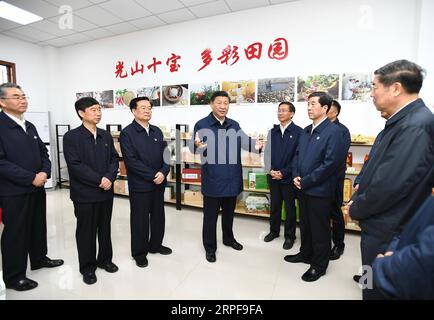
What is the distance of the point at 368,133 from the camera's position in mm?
3340

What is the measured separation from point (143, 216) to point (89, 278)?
2.20 feet

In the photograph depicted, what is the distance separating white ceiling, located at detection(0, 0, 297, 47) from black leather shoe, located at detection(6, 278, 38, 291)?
12.1ft

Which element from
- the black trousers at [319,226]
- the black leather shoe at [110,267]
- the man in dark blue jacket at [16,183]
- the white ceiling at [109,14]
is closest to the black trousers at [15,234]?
the man in dark blue jacket at [16,183]

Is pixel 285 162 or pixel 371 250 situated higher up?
pixel 285 162

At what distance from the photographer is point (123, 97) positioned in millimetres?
5008

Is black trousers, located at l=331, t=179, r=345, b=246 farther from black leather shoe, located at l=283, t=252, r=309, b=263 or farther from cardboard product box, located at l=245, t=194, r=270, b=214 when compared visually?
cardboard product box, located at l=245, t=194, r=270, b=214

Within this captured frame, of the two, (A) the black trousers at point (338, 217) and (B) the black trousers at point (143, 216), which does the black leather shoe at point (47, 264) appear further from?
(A) the black trousers at point (338, 217)

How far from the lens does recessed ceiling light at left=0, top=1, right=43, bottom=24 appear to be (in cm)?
384

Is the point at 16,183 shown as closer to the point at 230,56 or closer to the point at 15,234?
the point at 15,234

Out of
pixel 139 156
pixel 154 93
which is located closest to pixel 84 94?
pixel 154 93

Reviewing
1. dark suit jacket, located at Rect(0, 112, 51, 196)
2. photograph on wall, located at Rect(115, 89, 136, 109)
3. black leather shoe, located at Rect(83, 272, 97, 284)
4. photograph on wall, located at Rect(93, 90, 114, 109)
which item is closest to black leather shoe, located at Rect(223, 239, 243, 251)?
black leather shoe, located at Rect(83, 272, 97, 284)

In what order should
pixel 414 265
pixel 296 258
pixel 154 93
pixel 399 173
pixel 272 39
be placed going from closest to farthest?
pixel 414 265, pixel 399 173, pixel 296 258, pixel 272 39, pixel 154 93

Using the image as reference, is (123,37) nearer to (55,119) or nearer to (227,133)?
(55,119)

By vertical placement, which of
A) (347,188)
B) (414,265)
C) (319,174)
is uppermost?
(319,174)
